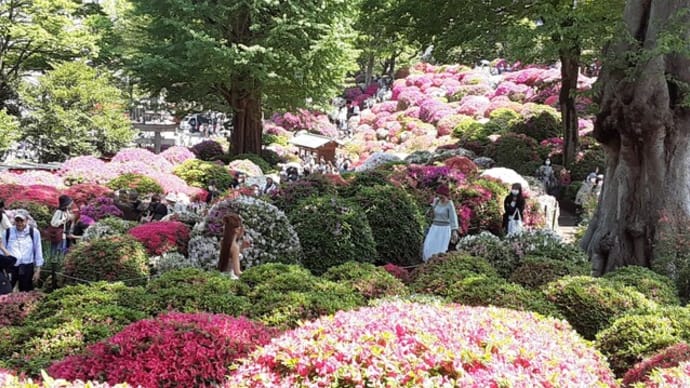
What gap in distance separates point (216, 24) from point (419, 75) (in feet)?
67.7

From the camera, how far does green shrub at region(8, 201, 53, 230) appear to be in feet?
35.5

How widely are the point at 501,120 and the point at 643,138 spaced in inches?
656

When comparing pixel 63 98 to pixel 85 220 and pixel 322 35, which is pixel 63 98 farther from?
pixel 85 220

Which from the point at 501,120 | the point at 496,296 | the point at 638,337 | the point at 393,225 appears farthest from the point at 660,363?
the point at 501,120

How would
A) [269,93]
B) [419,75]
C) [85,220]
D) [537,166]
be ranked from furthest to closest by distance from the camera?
[419,75], [269,93], [537,166], [85,220]

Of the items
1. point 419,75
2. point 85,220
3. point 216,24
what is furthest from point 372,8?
point 419,75

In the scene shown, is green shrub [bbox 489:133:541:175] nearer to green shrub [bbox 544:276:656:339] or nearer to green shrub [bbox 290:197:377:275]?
green shrub [bbox 290:197:377:275]

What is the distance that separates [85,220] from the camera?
35.4 feet

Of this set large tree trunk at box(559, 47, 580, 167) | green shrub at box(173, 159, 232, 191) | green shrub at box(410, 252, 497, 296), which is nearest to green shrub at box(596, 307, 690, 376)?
green shrub at box(410, 252, 497, 296)

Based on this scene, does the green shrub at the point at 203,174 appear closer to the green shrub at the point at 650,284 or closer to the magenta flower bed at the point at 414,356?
the green shrub at the point at 650,284

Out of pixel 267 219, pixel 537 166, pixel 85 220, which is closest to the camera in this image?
pixel 267 219

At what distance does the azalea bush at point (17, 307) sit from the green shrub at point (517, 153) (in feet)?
51.4

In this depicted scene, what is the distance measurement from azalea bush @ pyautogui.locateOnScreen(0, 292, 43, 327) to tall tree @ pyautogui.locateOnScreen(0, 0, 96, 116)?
20.6 meters

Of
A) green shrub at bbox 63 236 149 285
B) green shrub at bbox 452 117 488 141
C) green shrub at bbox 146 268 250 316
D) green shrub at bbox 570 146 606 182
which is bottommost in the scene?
green shrub at bbox 63 236 149 285
